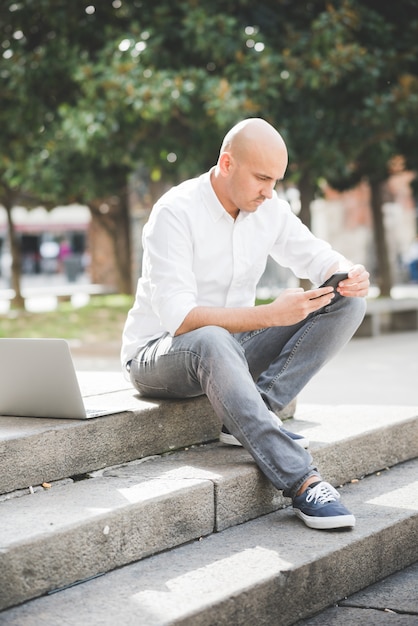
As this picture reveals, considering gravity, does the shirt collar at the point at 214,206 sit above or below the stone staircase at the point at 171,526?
above

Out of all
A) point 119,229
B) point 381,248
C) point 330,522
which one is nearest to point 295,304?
point 330,522

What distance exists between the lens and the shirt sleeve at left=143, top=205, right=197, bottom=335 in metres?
3.87

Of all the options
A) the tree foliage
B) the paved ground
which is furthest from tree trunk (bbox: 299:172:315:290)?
the paved ground

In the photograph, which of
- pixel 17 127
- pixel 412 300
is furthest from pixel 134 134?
pixel 412 300

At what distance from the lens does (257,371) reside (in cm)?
440

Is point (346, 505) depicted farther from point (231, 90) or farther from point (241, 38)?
point (241, 38)

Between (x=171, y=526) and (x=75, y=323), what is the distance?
10693 millimetres

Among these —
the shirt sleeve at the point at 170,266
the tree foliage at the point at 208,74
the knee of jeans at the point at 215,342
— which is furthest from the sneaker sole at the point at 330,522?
the tree foliage at the point at 208,74

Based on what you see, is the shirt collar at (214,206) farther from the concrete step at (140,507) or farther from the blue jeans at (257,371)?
the concrete step at (140,507)

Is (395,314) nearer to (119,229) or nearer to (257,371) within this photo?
(119,229)

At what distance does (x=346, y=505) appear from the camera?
157 inches

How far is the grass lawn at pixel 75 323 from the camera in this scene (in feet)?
40.9

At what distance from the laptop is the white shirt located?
0.47 metres

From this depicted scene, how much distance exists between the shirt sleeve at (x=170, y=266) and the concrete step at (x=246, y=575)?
87 cm
